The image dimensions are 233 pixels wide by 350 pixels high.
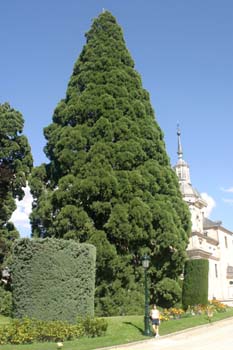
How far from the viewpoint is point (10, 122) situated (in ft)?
91.7

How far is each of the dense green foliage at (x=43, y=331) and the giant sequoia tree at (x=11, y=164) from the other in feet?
40.6

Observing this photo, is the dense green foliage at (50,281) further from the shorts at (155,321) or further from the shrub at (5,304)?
the shrub at (5,304)

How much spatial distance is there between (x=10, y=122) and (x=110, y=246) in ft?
40.0

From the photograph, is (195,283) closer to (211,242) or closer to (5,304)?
(5,304)

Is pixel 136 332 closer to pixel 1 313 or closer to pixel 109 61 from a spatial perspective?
pixel 1 313

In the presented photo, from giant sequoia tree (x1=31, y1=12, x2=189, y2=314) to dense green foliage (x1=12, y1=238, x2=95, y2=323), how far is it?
483cm

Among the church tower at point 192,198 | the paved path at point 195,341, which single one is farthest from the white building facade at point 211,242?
the paved path at point 195,341

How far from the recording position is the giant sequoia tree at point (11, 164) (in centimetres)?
2630

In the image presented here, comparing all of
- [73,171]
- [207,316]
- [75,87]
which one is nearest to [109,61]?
[75,87]

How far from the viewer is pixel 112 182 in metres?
21.5

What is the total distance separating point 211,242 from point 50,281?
1709 inches

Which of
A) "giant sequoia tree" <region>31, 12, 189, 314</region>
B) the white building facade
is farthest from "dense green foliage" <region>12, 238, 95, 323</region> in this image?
the white building facade

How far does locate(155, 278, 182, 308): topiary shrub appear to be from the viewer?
21.4m

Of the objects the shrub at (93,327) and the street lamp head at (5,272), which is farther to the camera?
the street lamp head at (5,272)
